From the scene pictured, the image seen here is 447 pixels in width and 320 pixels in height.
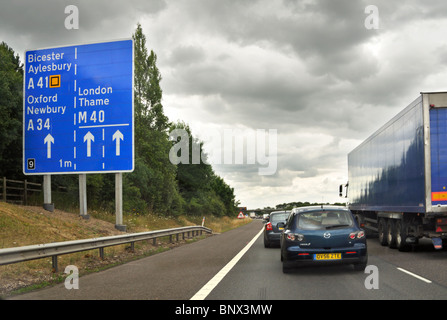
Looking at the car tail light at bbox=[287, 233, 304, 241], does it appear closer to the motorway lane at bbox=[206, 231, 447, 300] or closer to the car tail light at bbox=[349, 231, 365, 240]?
the motorway lane at bbox=[206, 231, 447, 300]

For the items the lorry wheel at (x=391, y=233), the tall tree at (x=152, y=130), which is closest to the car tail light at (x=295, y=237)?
the lorry wheel at (x=391, y=233)

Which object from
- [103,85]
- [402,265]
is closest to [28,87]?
[103,85]

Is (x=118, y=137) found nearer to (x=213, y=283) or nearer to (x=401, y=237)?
(x=401, y=237)

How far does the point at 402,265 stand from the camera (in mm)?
11984

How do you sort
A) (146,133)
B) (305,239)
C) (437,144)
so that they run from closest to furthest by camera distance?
(305,239)
(437,144)
(146,133)

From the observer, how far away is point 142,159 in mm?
43531

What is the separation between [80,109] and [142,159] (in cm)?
2345

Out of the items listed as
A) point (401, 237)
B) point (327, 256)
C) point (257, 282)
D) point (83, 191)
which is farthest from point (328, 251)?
point (83, 191)

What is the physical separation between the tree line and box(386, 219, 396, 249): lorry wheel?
60.2 feet

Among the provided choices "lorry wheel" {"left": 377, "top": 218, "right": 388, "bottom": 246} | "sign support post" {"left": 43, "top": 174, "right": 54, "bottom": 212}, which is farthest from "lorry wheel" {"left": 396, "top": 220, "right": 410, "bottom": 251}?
"sign support post" {"left": 43, "top": 174, "right": 54, "bottom": 212}

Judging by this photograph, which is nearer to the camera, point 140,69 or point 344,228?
point 344,228

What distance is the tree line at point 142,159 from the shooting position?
29656 mm
